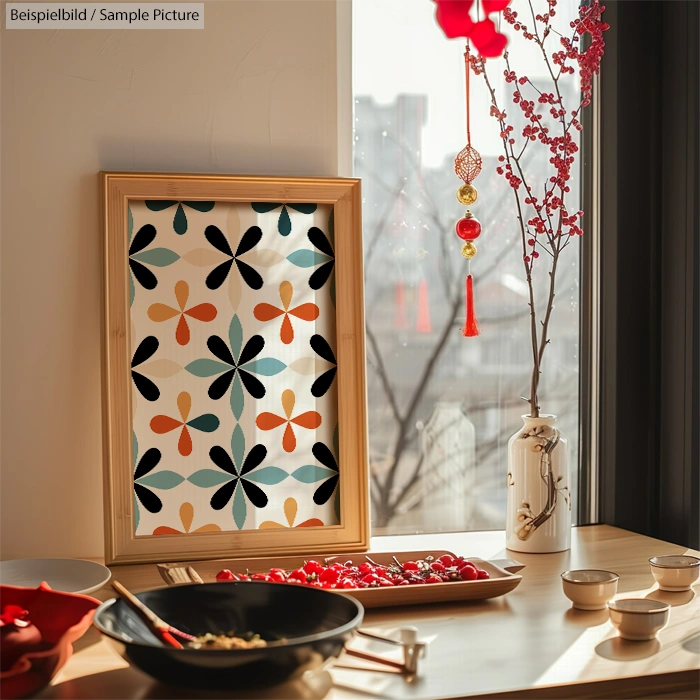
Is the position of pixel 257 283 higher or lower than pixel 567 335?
higher

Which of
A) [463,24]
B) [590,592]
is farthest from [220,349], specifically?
[463,24]

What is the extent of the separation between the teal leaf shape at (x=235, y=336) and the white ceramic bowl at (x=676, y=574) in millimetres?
735

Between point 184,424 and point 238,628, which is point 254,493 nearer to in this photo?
point 184,424

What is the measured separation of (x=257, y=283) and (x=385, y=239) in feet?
0.96

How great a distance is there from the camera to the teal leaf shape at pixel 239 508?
4.53 feet

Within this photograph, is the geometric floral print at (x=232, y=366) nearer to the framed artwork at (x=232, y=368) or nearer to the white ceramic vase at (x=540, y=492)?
the framed artwork at (x=232, y=368)

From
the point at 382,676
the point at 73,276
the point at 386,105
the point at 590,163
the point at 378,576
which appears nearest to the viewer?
the point at 382,676

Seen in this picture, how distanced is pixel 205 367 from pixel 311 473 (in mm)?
258

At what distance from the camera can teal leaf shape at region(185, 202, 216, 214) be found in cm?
138

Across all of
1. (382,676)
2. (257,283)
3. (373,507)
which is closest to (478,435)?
(373,507)

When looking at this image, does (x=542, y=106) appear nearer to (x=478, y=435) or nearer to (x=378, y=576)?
(x=478, y=435)

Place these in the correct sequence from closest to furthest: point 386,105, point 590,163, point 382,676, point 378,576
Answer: point 382,676 < point 378,576 < point 386,105 < point 590,163

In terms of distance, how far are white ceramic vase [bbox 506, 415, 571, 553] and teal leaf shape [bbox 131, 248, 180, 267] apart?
2.21ft

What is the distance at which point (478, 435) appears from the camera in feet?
5.32
